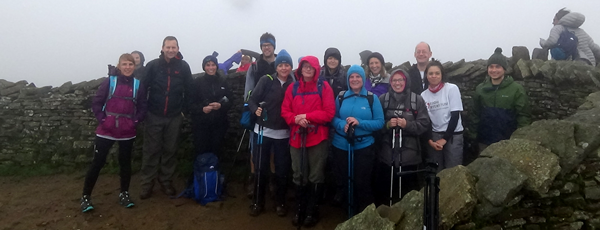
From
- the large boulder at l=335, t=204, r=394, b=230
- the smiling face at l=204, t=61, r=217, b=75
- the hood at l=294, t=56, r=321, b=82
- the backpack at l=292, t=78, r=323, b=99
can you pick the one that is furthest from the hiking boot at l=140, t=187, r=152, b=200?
the large boulder at l=335, t=204, r=394, b=230

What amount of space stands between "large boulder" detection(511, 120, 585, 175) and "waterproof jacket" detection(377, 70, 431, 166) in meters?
1.05

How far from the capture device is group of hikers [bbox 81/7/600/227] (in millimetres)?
4258

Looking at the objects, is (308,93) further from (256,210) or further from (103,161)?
(103,161)

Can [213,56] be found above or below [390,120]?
above

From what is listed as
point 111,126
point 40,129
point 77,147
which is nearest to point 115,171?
point 77,147

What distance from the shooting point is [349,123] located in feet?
13.5

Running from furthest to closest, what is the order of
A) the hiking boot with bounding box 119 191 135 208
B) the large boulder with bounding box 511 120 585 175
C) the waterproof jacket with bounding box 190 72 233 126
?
the waterproof jacket with bounding box 190 72 233 126 < the hiking boot with bounding box 119 191 135 208 < the large boulder with bounding box 511 120 585 175

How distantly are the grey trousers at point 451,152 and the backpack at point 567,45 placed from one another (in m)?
3.33

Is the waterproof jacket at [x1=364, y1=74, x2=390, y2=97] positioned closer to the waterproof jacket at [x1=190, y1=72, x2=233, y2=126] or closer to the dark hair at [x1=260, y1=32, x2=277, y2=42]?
the dark hair at [x1=260, y1=32, x2=277, y2=42]

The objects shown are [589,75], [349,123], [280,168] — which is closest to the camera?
[349,123]

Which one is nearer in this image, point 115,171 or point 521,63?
point 521,63

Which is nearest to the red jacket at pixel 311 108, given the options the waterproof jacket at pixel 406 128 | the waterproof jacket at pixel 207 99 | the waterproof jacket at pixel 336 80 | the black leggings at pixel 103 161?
the waterproof jacket at pixel 336 80

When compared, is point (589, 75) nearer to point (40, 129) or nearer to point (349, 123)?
point (349, 123)

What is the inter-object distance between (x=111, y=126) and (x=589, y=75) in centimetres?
706
